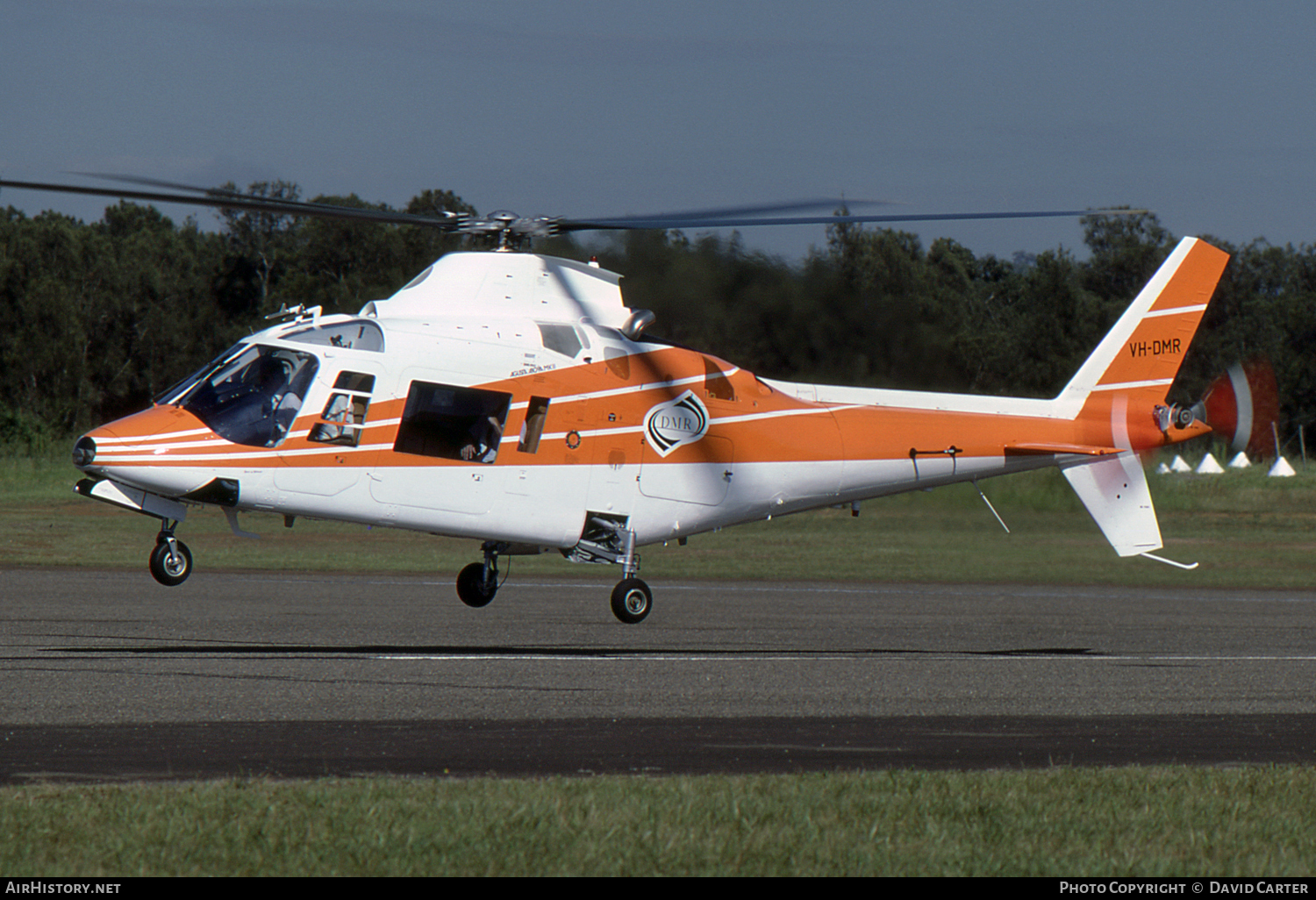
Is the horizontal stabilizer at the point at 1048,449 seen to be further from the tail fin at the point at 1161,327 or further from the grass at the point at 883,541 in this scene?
the grass at the point at 883,541

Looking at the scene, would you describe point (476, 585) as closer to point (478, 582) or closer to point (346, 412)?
point (478, 582)

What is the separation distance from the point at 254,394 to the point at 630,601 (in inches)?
211

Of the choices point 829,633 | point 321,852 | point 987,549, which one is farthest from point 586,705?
point 987,549

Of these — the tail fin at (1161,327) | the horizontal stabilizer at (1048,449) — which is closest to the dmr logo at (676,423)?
the horizontal stabilizer at (1048,449)

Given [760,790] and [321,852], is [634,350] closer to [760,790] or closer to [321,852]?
[760,790]

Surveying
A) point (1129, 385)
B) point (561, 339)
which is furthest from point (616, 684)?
point (1129, 385)

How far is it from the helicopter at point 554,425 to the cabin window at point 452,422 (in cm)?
2

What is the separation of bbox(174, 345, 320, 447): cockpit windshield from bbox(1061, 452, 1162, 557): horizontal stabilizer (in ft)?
36.8

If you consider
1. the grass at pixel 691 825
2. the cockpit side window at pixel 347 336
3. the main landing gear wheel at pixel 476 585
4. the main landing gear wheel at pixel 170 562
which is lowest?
the grass at pixel 691 825

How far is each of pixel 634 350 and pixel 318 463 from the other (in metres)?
4.24

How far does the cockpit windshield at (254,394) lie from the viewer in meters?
17.1

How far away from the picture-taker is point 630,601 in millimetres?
19797

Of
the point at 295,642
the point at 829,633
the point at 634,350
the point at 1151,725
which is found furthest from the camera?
the point at 829,633
